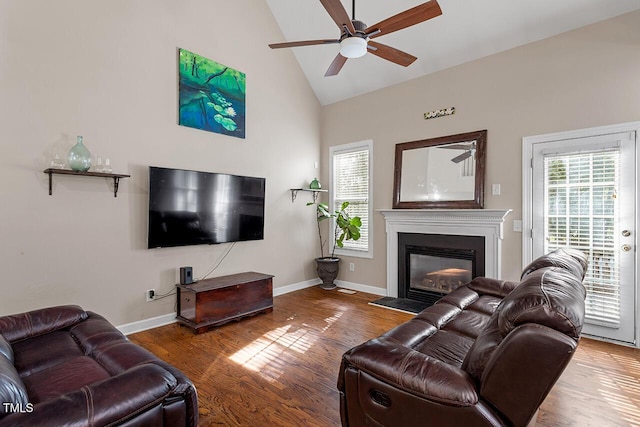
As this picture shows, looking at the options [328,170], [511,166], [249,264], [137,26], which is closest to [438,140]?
[511,166]

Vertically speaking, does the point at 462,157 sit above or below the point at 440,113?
below

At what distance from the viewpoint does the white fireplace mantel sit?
3.90 metres

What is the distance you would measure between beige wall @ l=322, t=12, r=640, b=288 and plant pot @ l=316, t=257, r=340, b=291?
0.42m

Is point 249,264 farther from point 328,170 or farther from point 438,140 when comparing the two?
point 438,140

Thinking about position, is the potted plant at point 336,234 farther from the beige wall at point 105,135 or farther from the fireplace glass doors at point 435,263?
→ the beige wall at point 105,135

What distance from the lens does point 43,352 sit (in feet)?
6.03

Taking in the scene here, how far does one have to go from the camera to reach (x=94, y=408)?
1.16m

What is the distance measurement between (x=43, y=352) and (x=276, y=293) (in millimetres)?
3293

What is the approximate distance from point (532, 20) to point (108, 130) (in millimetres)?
4604

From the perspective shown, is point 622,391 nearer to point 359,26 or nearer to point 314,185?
point 359,26

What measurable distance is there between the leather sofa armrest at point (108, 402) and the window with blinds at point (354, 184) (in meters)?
4.08

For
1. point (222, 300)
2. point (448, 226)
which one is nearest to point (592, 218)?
point (448, 226)

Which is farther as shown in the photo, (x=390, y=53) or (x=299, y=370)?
(x=390, y=53)

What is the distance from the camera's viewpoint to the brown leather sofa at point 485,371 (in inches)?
45.2
